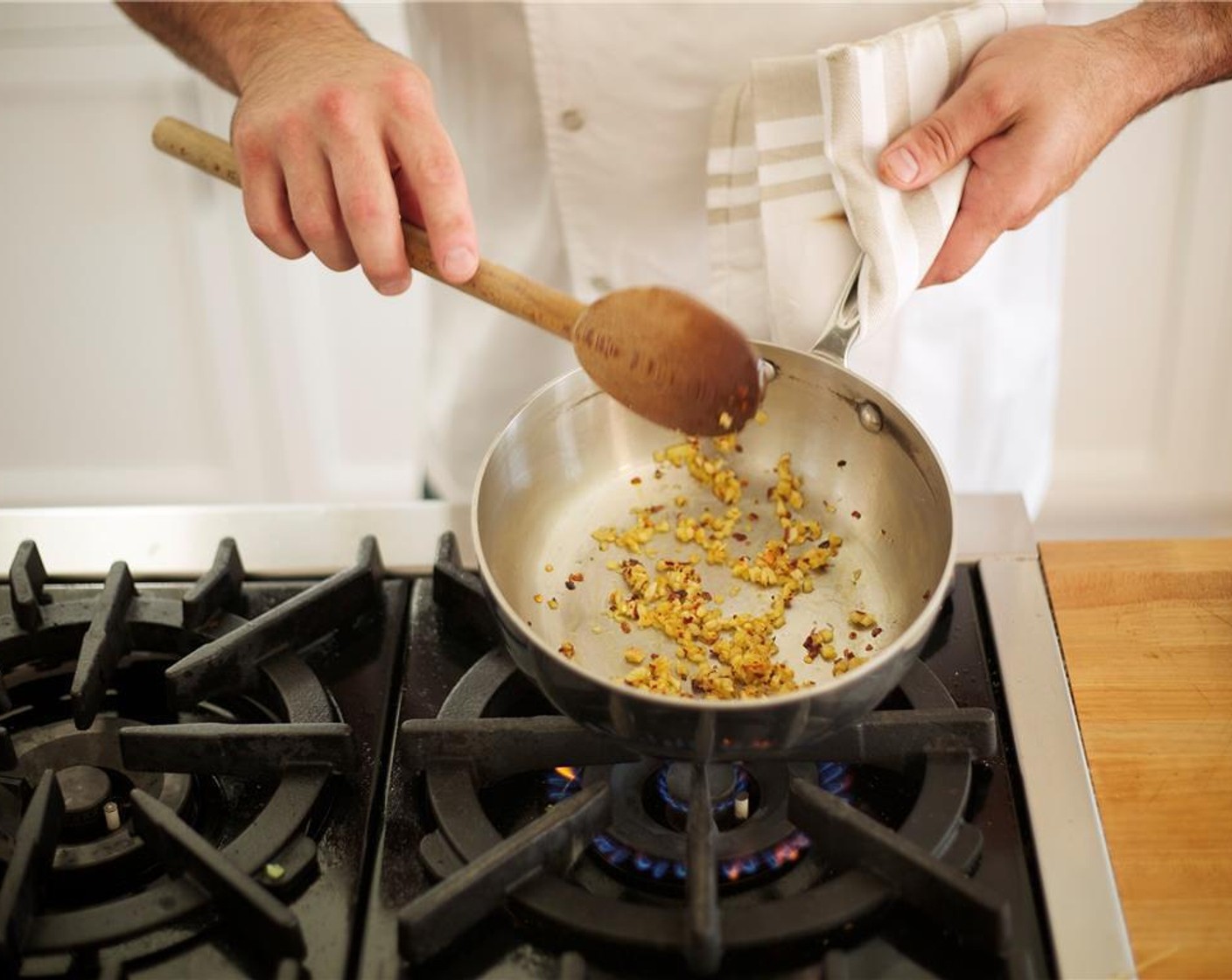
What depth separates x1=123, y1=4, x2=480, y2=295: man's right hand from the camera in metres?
0.71

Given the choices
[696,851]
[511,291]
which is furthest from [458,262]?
[696,851]

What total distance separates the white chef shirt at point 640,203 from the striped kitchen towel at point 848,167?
12 cm

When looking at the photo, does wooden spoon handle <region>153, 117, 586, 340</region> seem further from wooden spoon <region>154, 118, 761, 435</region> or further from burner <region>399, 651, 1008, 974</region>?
burner <region>399, 651, 1008, 974</region>

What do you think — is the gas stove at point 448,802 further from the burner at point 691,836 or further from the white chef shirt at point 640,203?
the white chef shirt at point 640,203

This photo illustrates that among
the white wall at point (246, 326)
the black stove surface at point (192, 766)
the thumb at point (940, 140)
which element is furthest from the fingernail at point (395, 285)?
the white wall at point (246, 326)

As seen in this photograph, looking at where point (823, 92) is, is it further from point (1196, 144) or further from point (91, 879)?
point (1196, 144)

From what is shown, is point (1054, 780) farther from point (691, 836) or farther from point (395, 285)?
point (395, 285)

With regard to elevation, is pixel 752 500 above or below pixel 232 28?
below

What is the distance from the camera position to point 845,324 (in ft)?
2.57

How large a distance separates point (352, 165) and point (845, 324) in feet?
0.97

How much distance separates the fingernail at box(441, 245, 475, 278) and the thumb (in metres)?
0.24

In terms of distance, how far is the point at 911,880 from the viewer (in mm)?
562

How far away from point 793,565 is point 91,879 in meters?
0.40

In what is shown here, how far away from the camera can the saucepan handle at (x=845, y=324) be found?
2.57ft
